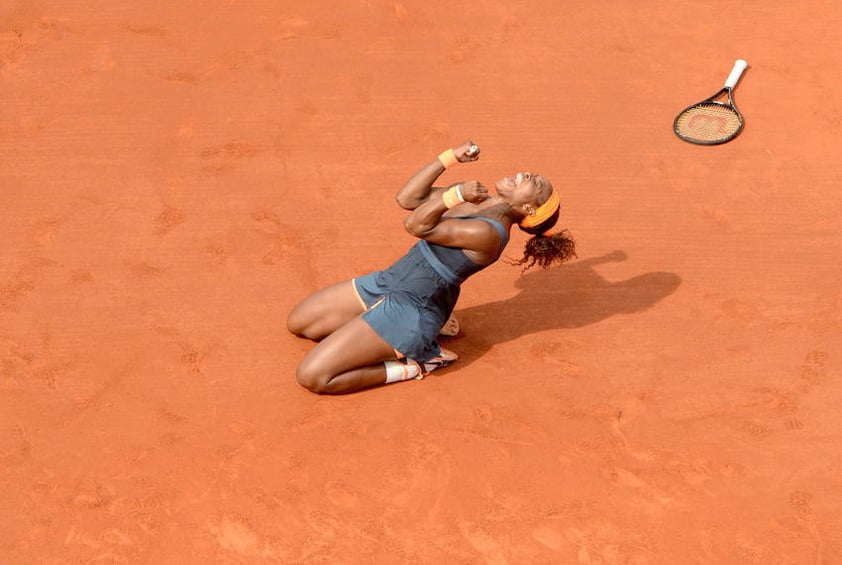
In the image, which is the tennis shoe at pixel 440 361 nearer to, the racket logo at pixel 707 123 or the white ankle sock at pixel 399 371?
the white ankle sock at pixel 399 371

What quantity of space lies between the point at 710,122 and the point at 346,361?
3.73 m

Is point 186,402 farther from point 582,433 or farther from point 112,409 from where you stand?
point 582,433

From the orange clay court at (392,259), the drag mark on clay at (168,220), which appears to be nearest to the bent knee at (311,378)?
the orange clay court at (392,259)

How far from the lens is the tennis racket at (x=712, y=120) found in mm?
8195

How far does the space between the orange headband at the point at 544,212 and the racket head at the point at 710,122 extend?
97.4 inches

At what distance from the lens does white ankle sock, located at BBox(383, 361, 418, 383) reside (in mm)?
6387

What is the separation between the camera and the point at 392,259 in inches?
289

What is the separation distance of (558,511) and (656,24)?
5.01 metres

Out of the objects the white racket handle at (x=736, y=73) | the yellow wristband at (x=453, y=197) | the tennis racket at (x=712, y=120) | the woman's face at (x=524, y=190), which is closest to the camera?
the yellow wristband at (x=453, y=197)

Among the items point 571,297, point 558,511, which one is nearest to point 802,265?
point 571,297

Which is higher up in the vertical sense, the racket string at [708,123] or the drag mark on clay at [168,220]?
the racket string at [708,123]

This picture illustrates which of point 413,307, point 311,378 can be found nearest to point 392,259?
point 413,307

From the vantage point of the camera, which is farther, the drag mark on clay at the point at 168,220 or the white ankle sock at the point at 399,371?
the drag mark on clay at the point at 168,220

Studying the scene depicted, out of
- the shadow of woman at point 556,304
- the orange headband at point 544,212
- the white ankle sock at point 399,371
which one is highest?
the orange headband at point 544,212
